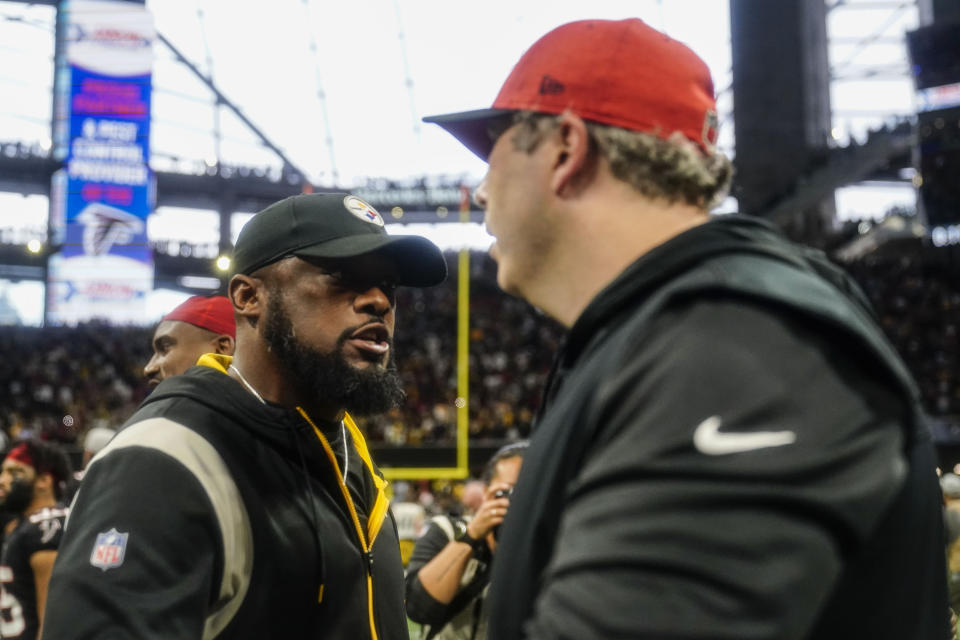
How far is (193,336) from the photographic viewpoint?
3094mm

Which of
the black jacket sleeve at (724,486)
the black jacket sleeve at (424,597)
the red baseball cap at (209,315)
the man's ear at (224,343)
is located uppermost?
the red baseball cap at (209,315)

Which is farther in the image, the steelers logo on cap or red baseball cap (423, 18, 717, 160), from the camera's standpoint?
the steelers logo on cap

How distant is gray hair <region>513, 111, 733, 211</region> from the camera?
1.04m

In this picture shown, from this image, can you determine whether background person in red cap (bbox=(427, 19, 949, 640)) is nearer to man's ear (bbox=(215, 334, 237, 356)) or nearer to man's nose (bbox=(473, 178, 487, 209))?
man's nose (bbox=(473, 178, 487, 209))

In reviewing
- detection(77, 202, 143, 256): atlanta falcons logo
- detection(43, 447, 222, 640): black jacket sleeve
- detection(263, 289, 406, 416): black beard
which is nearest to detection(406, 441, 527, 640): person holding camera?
detection(263, 289, 406, 416): black beard

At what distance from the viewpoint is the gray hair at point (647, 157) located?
104 centimetres

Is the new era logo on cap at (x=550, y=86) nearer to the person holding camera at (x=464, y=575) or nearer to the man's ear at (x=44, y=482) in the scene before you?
the person holding camera at (x=464, y=575)

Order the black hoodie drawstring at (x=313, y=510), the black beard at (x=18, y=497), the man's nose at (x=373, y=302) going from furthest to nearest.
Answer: the black beard at (x=18, y=497), the man's nose at (x=373, y=302), the black hoodie drawstring at (x=313, y=510)

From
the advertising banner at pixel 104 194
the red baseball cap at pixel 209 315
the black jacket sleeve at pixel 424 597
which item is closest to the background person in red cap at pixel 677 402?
the red baseball cap at pixel 209 315

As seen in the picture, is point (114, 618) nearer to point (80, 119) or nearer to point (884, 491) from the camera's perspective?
point (884, 491)

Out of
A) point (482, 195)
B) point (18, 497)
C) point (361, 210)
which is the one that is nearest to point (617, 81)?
point (482, 195)

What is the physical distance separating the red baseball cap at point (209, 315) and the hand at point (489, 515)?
1202 millimetres

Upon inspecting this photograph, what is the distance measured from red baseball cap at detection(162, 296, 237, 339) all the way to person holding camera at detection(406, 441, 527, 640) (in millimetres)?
1242

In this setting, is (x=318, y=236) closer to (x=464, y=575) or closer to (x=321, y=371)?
(x=321, y=371)
